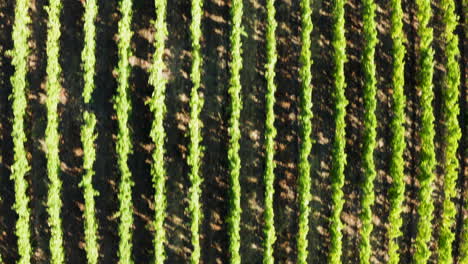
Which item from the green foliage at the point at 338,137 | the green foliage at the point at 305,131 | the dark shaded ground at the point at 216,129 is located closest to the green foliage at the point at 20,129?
the dark shaded ground at the point at 216,129

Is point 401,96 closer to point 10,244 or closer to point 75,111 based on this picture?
point 75,111

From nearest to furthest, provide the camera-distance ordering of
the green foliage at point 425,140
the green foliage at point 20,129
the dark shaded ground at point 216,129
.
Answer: the green foliage at point 20,129
the dark shaded ground at point 216,129
the green foliage at point 425,140

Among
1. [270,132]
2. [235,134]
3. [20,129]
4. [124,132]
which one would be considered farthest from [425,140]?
[20,129]

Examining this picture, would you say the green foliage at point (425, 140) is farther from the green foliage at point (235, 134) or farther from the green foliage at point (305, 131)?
the green foliage at point (235, 134)

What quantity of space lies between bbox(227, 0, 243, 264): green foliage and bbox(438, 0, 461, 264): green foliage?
2.94 meters

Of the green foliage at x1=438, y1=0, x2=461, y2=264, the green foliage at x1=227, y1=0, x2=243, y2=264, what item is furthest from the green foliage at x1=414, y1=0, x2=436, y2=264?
the green foliage at x1=227, y1=0, x2=243, y2=264

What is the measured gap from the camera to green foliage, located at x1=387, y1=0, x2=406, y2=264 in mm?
6254

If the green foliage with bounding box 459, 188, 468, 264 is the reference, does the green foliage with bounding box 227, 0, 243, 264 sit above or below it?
above

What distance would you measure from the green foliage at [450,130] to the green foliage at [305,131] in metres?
1.97

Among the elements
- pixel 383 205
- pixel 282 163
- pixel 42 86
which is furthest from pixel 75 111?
pixel 383 205

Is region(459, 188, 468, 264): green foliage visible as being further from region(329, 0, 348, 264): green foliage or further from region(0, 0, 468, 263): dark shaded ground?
region(329, 0, 348, 264): green foliage

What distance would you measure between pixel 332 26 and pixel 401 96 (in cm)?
138

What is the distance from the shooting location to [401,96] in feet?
20.5

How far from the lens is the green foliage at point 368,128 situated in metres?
6.23
